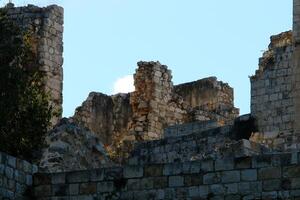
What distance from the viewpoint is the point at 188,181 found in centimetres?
2070

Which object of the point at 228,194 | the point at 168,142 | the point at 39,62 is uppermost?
the point at 39,62

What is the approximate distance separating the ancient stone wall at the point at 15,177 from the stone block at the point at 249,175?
353 centimetres

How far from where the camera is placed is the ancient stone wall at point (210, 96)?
3734cm

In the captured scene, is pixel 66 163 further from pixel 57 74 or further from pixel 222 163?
pixel 57 74

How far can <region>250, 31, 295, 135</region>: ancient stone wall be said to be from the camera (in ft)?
97.3

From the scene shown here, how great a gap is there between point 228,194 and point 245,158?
0.60 m

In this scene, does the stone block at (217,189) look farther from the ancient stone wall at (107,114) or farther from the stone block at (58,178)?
the ancient stone wall at (107,114)

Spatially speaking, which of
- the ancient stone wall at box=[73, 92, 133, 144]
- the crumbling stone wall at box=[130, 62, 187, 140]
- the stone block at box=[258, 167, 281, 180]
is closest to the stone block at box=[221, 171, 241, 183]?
the stone block at box=[258, 167, 281, 180]

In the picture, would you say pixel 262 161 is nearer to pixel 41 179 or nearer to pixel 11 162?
pixel 41 179

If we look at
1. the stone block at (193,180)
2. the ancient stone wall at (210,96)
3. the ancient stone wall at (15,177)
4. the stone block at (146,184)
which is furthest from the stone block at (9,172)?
the ancient stone wall at (210,96)

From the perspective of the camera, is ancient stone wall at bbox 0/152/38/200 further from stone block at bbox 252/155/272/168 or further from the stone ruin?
stone block at bbox 252/155/272/168

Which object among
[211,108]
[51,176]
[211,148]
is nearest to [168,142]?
[211,148]

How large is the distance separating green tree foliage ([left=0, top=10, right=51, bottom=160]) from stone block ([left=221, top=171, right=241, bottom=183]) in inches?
205

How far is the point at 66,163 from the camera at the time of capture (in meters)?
24.0
